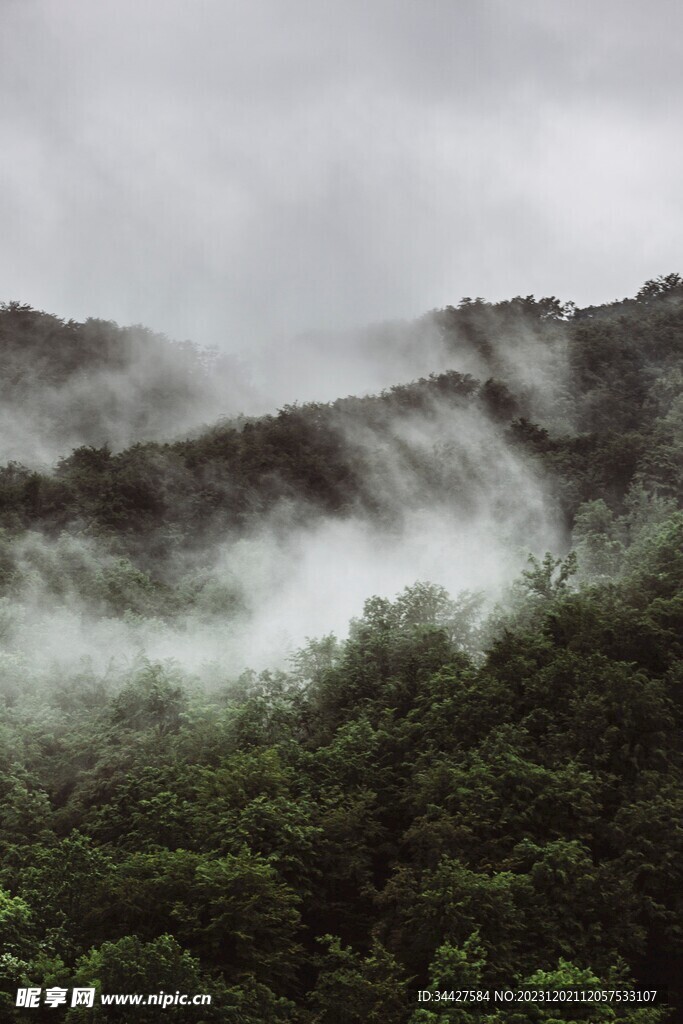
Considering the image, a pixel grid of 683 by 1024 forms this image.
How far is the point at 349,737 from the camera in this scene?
29750 millimetres

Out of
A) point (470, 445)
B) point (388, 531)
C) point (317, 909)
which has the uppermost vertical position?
point (470, 445)

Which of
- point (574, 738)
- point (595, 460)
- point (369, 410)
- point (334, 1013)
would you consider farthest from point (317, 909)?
point (369, 410)

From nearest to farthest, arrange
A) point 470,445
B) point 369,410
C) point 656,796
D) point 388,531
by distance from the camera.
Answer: point 656,796
point 388,531
point 470,445
point 369,410

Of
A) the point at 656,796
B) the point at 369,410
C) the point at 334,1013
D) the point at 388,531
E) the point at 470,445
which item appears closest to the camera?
the point at 334,1013

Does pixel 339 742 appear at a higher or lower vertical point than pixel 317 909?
higher

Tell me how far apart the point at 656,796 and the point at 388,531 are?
21.8 metres

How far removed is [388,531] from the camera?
152 feet

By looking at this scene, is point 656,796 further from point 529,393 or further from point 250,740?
point 529,393

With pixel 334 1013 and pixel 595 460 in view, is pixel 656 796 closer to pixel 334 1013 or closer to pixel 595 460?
pixel 334 1013

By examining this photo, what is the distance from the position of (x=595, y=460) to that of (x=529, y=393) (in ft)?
30.7

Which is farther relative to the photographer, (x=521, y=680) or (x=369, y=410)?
(x=369, y=410)

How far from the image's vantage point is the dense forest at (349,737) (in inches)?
909

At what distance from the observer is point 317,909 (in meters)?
26.2

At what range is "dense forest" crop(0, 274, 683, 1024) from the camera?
23078 millimetres
